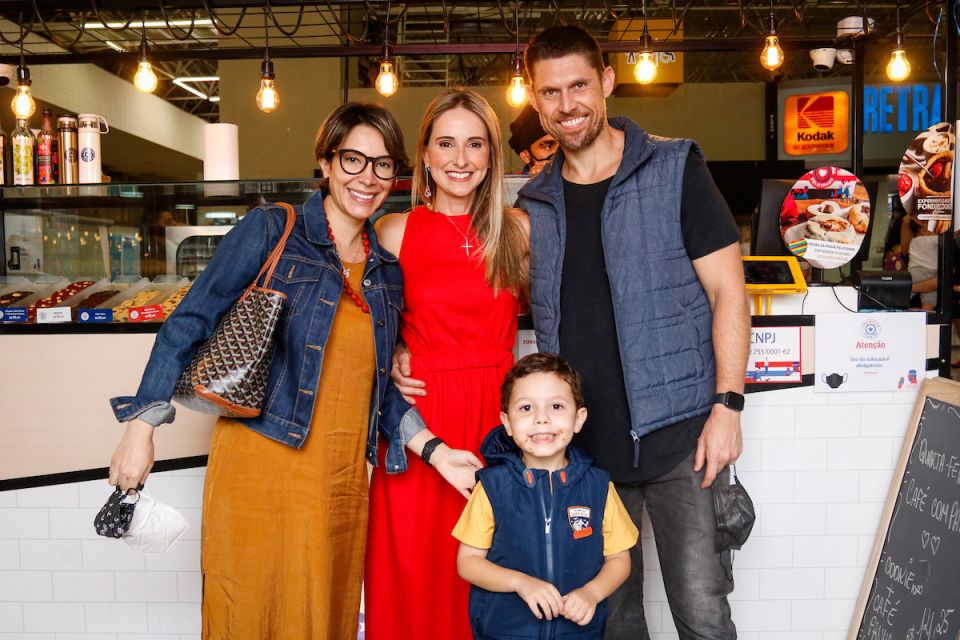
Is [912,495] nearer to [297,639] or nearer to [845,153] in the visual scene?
[297,639]

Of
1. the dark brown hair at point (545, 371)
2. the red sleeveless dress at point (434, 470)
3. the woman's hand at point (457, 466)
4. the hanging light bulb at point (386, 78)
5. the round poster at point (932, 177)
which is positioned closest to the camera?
the dark brown hair at point (545, 371)

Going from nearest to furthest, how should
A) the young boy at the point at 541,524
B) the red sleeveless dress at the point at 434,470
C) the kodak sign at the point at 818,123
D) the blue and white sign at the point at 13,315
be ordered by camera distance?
the young boy at the point at 541,524, the red sleeveless dress at the point at 434,470, the blue and white sign at the point at 13,315, the kodak sign at the point at 818,123

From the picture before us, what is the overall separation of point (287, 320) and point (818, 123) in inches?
331

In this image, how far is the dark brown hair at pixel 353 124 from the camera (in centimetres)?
191

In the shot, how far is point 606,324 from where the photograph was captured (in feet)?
6.54

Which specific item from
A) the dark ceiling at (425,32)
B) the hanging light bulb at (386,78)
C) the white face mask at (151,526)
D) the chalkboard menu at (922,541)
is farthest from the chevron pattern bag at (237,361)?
the hanging light bulb at (386,78)

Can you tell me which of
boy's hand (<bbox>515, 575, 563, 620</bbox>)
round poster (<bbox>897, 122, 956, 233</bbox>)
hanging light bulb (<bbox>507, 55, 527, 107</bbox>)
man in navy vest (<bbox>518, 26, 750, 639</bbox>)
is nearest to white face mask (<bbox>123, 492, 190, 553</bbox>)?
boy's hand (<bbox>515, 575, 563, 620</bbox>)

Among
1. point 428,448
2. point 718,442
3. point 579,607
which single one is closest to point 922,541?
point 718,442

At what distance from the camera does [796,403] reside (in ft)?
8.92

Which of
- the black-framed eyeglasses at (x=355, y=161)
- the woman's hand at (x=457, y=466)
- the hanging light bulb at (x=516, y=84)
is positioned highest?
the hanging light bulb at (x=516, y=84)

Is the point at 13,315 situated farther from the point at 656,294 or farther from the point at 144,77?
the point at 144,77

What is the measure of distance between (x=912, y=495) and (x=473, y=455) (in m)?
1.61

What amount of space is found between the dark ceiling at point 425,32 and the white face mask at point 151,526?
114 inches

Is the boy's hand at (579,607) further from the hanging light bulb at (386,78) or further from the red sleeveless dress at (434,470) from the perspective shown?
the hanging light bulb at (386,78)
